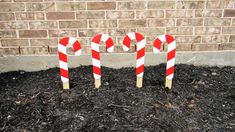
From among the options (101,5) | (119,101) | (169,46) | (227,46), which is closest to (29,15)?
(101,5)

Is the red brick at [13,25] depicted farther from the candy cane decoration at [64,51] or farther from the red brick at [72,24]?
the candy cane decoration at [64,51]

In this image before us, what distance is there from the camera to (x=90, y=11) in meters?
4.25

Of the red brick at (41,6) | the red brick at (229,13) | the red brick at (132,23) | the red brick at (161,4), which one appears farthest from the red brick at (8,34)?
the red brick at (229,13)

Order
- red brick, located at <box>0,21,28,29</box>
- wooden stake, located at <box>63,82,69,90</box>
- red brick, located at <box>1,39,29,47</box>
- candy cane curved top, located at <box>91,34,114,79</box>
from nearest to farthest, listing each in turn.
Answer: candy cane curved top, located at <box>91,34,114,79</box> → wooden stake, located at <box>63,82,69,90</box> → red brick, located at <box>0,21,28,29</box> → red brick, located at <box>1,39,29,47</box>

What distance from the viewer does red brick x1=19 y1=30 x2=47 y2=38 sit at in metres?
4.37

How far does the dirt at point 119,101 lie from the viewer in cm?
336

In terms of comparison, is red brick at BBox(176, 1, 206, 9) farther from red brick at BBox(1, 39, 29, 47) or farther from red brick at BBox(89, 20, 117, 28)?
red brick at BBox(1, 39, 29, 47)

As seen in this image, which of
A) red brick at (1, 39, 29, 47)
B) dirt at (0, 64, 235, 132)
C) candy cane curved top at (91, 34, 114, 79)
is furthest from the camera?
red brick at (1, 39, 29, 47)

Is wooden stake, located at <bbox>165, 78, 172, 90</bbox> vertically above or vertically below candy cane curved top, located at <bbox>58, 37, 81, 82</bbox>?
below

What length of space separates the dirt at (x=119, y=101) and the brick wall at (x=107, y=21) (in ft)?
1.60

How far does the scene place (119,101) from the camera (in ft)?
12.3

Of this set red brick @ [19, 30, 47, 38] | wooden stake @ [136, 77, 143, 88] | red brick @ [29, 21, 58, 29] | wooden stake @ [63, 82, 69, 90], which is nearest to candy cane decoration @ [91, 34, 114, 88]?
wooden stake @ [63, 82, 69, 90]

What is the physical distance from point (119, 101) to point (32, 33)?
1.86m

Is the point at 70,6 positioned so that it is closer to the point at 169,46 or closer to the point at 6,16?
the point at 6,16
